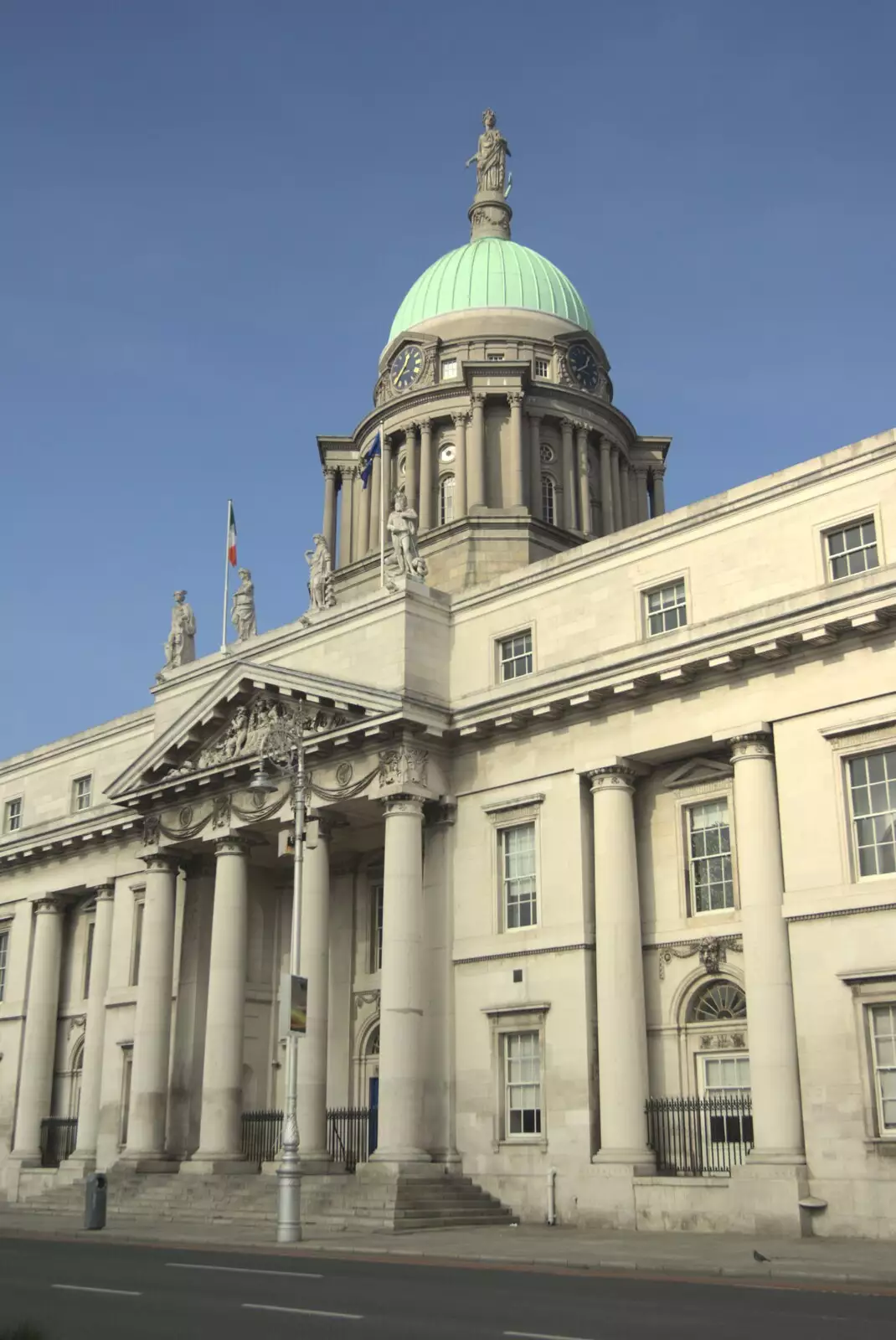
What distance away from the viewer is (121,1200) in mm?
35469

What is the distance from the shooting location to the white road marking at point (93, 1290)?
53.3 feet

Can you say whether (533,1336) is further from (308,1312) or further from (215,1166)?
(215,1166)

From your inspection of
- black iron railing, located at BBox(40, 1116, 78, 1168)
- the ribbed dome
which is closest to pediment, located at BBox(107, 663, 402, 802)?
black iron railing, located at BBox(40, 1116, 78, 1168)

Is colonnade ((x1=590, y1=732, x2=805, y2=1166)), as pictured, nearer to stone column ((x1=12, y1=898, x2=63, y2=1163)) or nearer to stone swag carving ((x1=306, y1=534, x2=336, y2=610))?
stone swag carving ((x1=306, y1=534, x2=336, y2=610))

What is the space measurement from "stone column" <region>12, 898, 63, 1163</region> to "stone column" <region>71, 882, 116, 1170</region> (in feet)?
5.59

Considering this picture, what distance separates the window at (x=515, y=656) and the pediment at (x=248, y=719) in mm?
3160

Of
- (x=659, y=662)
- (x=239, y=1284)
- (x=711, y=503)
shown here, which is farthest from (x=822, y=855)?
(x=239, y=1284)

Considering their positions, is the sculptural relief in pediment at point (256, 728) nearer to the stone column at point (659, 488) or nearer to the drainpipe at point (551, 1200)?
the drainpipe at point (551, 1200)

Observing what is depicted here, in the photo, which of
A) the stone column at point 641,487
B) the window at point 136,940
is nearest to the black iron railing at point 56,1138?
the window at point 136,940

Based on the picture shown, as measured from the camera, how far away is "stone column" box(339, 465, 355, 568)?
5597 cm

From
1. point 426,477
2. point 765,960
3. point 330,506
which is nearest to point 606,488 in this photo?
point 426,477

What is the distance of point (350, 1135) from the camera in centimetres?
3644

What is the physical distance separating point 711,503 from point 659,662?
3969 millimetres

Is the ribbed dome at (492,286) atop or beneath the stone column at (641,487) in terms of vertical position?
atop
